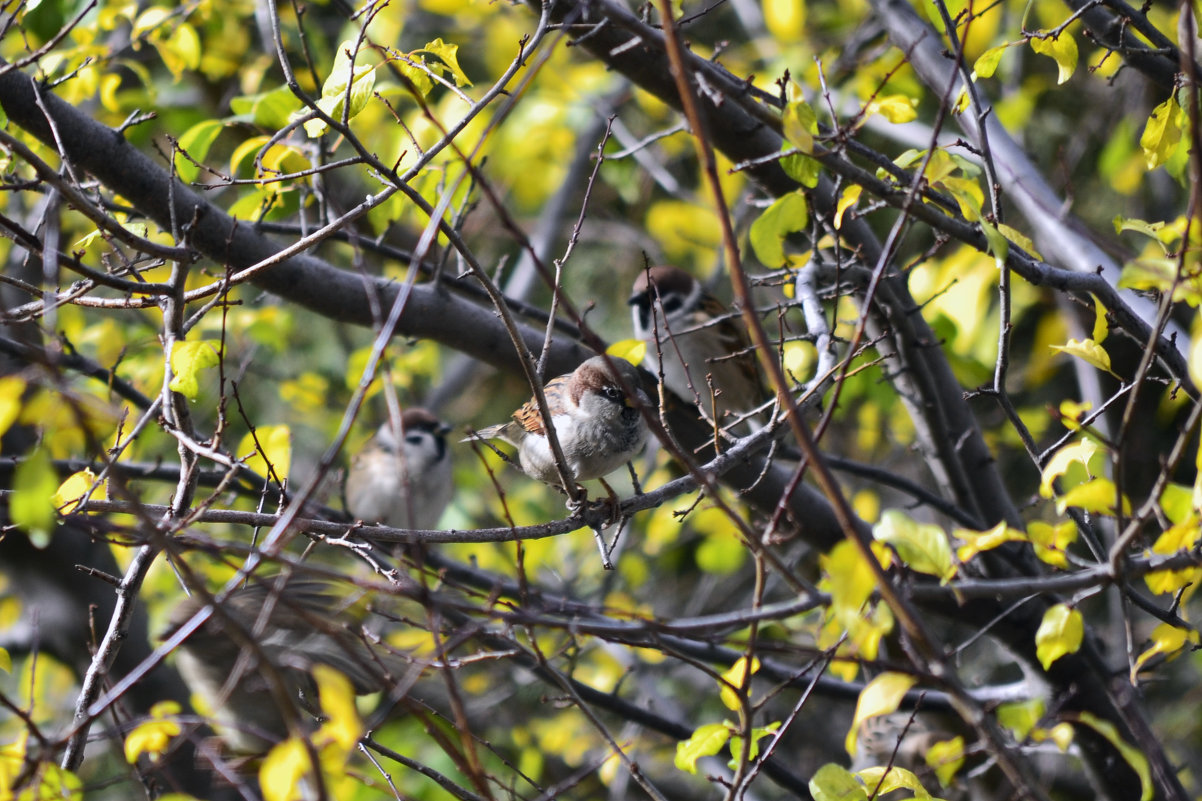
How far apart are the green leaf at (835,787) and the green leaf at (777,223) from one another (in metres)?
1.12

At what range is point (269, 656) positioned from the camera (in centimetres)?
150

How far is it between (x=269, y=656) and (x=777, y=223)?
1.38 metres

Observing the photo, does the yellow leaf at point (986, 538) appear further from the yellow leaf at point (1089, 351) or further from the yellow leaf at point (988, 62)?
the yellow leaf at point (988, 62)

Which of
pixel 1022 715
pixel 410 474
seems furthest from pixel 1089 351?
pixel 410 474

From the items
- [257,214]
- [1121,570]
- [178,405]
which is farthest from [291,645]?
[1121,570]

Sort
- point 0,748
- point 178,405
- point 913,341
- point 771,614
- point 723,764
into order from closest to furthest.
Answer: point 771,614 → point 0,748 → point 178,405 → point 913,341 → point 723,764

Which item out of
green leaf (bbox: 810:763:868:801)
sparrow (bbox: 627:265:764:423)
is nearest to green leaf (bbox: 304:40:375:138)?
green leaf (bbox: 810:763:868:801)

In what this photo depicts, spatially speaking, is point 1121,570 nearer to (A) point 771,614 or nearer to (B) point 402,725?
(A) point 771,614

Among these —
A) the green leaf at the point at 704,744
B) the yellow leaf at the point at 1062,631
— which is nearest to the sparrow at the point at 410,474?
the green leaf at the point at 704,744

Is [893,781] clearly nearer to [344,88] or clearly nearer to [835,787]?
[835,787]

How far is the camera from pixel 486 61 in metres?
6.44

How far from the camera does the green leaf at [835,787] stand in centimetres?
175

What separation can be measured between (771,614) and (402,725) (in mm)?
3422

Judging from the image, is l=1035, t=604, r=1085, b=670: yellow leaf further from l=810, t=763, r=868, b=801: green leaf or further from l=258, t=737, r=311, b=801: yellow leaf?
l=258, t=737, r=311, b=801: yellow leaf
